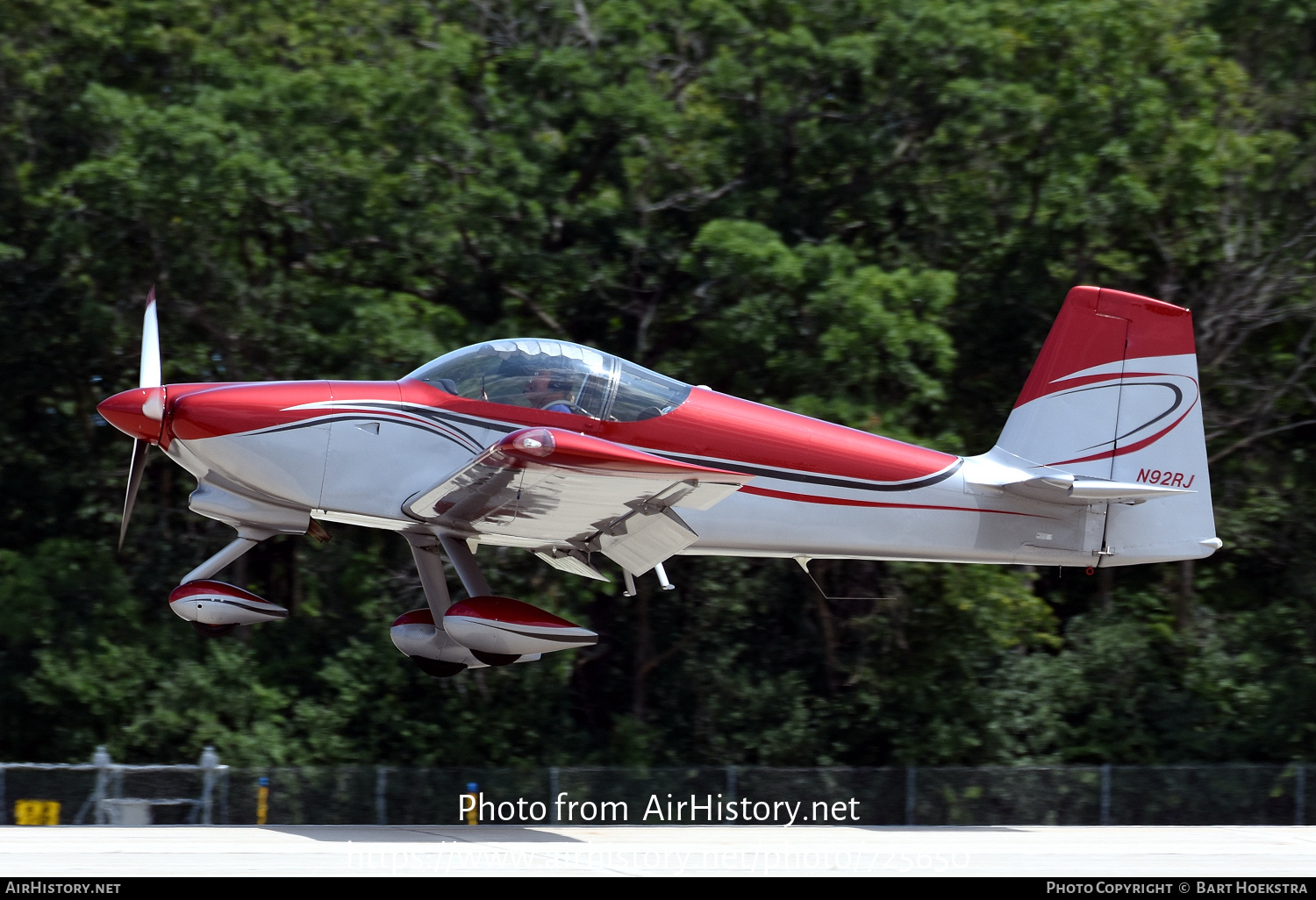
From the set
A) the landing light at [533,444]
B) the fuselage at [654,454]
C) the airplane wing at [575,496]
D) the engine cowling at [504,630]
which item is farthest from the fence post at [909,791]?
the landing light at [533,444]

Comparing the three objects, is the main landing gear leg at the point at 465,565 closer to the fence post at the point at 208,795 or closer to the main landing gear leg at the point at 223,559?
the main landing gear leg at the point at 223,559

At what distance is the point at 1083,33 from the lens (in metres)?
17.6

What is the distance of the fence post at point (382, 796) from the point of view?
13031 mm

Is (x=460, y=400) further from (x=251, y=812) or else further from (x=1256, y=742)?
(x=1256, y=742)

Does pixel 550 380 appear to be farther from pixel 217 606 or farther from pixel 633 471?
pixel 217 606

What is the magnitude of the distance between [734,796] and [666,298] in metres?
6.53

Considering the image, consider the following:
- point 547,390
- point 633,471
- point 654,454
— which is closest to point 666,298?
point 654,454

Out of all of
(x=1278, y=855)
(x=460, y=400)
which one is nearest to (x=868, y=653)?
(x=1278, y=855)

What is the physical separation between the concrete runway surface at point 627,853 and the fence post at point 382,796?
1.81 m

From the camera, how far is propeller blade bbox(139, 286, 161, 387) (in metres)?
9.97

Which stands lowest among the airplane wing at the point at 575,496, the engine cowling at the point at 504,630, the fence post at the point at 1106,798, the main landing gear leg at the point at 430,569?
the fence post at the point at 1106,798

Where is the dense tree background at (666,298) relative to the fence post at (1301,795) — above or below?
above

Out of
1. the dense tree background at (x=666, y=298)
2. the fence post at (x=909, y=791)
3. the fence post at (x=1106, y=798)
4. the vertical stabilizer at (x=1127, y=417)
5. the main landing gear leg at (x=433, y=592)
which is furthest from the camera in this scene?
the dense tree background at (x=666, y=298)

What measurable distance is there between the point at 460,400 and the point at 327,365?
6.61 metres
